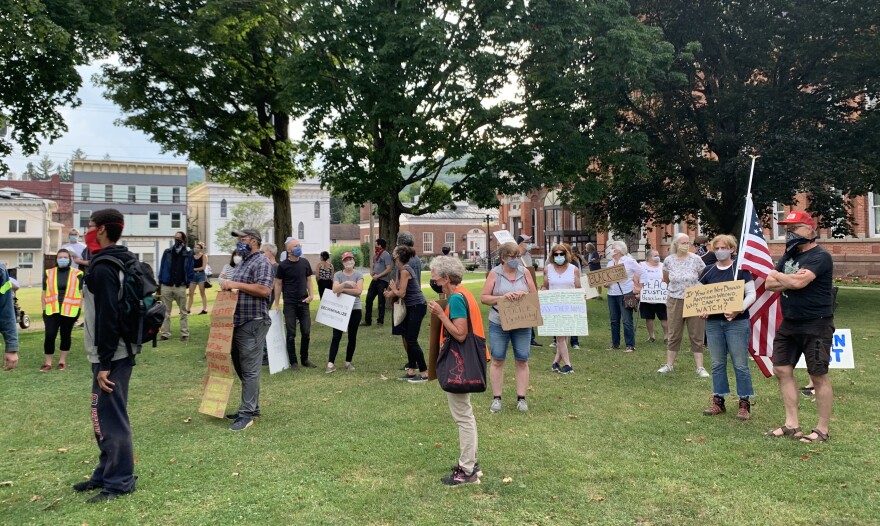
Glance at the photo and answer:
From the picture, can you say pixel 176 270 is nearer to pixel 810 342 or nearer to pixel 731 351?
pixel 731 351

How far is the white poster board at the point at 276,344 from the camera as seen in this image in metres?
8.96

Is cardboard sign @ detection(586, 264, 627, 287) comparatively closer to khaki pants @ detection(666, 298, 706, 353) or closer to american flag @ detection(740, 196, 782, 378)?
khaki pants @ detection(666, 298, 706, 353)

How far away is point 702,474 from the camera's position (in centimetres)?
495

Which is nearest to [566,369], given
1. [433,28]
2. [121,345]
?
[121,345]

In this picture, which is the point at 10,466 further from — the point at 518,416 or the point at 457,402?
the point at 518,416

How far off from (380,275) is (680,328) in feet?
20.7

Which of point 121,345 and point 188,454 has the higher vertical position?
point 121,345

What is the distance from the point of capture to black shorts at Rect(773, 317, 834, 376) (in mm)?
5547

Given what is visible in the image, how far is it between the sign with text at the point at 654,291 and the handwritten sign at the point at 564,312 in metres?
2.68

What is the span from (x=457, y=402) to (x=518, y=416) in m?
2.27

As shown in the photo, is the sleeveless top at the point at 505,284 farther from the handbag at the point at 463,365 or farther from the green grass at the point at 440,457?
the handbag at the point at 463,365

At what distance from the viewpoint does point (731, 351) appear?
664 centimetres

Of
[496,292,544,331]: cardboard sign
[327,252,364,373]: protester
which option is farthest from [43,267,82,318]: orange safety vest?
[496,292,544,331]: cardboard sign

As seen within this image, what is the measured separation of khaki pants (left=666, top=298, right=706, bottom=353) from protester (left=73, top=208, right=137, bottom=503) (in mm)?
7340
